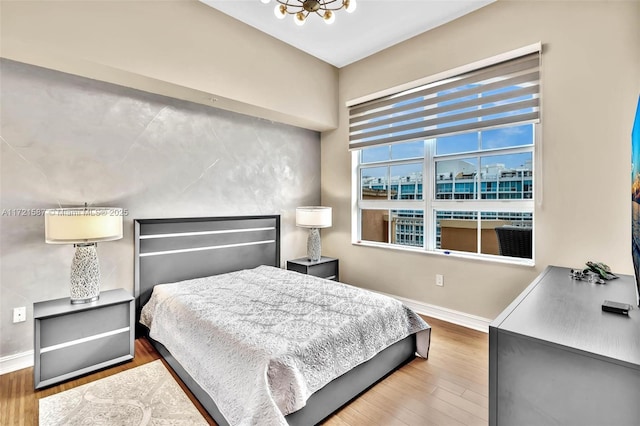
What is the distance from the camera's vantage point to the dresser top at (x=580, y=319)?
3.56 ft

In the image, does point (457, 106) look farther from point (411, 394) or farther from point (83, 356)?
point (83, 356)

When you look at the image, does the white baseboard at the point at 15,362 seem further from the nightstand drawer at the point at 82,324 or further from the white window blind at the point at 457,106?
the white window blind at the point at 457,106

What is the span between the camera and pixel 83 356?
2213mm

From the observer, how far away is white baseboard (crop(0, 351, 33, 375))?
2.23 m

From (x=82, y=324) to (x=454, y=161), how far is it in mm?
3578

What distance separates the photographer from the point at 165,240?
2.99 m

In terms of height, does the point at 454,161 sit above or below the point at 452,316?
above

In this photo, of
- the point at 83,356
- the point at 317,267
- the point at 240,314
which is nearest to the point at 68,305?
the point at 83,356

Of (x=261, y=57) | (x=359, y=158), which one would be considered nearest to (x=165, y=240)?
(x=261, y=57)

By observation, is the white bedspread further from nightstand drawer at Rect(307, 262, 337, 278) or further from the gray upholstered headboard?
nightstand drawer at Rect(307, 262, 337, 278)

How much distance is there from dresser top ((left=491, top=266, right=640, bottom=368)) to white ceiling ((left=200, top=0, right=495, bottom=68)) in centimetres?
259

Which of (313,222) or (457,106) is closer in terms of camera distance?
(457,106)

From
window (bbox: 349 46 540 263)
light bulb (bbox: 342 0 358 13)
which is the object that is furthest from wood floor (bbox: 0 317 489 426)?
light bulb (bbox: 342 0 358 13)

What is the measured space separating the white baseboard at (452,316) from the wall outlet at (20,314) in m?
3.23
